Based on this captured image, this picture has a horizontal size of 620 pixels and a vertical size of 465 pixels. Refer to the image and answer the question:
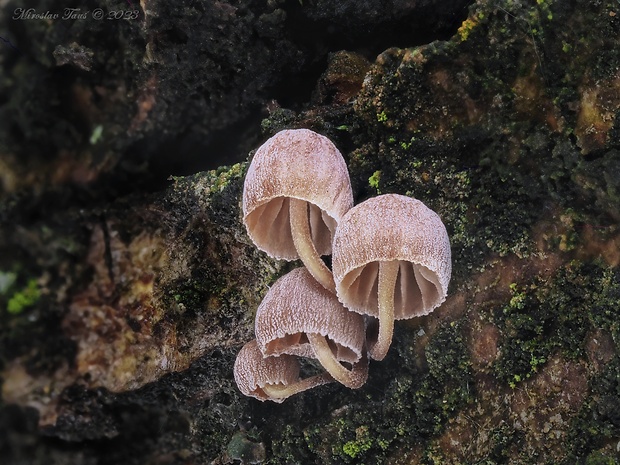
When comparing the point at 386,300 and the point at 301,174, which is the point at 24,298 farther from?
the point at 386,300

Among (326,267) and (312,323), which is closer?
(312,323)

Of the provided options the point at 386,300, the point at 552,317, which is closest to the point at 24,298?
the point at 386,300

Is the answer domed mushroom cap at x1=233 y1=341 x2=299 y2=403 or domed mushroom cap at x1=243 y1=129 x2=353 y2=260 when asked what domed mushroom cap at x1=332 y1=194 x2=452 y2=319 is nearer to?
domed mushroom cap at x1=243 y1=129 x2=353 y2=260

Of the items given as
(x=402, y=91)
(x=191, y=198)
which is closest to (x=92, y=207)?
(x=191, y=198)

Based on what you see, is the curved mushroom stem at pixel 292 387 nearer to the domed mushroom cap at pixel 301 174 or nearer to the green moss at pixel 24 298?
the domed mushroom cap at pixel 301 174

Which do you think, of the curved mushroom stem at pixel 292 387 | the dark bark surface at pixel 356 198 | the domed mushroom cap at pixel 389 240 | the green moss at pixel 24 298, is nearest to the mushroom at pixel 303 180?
the domed mushroom cap at pixel 389 240

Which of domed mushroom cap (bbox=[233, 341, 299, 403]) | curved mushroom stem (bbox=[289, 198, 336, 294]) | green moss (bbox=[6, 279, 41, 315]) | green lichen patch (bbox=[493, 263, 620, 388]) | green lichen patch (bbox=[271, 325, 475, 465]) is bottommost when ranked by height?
green moss (bbox=[6, 279, 41, 315])

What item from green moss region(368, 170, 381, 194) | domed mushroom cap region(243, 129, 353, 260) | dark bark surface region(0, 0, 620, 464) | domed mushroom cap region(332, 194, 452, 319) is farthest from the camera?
→ green moss region(368, 170, 381, 194)

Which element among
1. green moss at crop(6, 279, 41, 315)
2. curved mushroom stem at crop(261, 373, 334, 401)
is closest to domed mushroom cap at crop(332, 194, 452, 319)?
curved mushroom stem at crop(261, 373, 334, 401)

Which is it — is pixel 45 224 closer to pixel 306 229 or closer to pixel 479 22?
pixel 306 229
